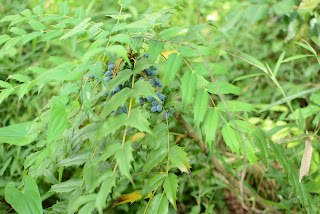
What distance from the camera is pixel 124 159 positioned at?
586 mm

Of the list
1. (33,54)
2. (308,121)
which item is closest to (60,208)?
(33,54)

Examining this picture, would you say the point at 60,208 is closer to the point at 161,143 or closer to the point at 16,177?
the point at 161,143

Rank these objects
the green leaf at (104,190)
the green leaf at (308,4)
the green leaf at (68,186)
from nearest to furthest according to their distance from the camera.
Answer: the green leaf at (104,190) → the green leaf at (68,186) → the green leaf at (308,4)

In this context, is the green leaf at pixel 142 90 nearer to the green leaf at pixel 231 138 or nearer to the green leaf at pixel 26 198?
the green leaf at pixel 231 138

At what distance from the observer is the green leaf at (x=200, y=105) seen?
0.75 metres

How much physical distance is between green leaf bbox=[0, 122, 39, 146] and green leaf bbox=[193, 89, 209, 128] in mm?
443

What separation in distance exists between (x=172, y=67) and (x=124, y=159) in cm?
31

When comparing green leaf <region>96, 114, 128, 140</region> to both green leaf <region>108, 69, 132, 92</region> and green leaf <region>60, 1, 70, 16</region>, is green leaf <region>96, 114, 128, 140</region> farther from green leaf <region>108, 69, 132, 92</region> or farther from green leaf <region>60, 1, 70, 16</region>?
green leaf <region>60, 1, 70, 16</region>

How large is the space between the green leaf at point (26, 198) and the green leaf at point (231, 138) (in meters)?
0.54

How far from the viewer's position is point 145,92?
2.25 feet

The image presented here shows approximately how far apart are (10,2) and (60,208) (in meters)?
2.01

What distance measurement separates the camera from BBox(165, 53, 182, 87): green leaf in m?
0.78

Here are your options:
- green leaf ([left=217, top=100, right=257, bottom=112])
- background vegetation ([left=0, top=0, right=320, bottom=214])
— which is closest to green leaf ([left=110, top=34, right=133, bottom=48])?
background vegetation ([left=0, top=0, right=320, bottom=214])

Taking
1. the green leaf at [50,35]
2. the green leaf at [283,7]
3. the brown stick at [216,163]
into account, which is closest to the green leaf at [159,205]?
the brown stick at [216,163]
